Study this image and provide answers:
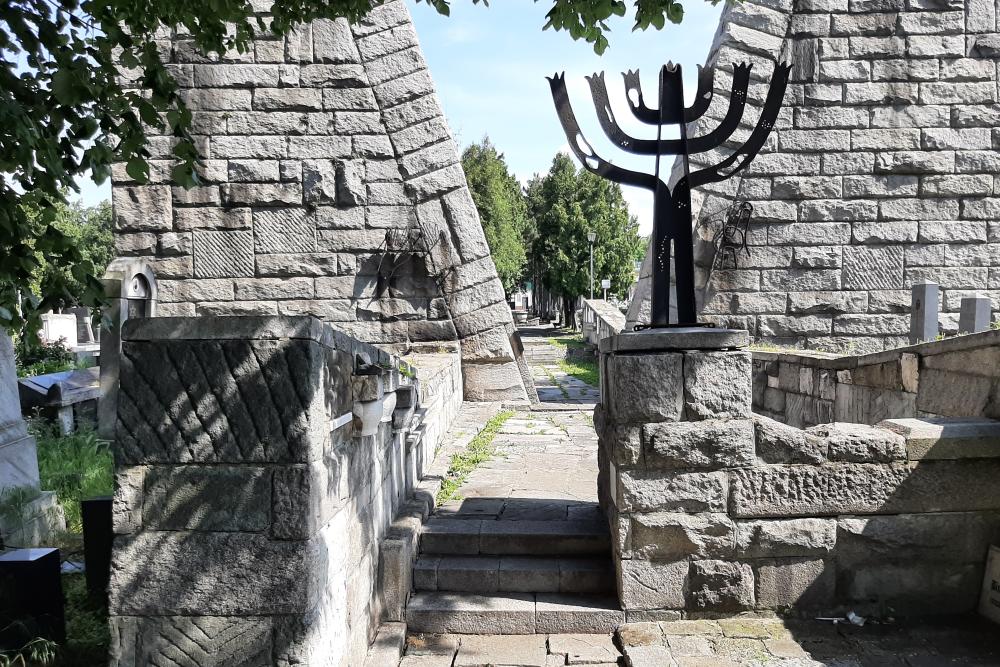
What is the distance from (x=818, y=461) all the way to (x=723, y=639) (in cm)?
98

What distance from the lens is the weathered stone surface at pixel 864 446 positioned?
11.4 feet

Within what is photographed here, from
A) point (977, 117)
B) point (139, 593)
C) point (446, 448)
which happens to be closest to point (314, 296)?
point (446, 448)

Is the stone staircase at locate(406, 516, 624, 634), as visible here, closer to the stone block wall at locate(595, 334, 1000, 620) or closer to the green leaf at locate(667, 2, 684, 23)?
the stone block wall at locate(595, 334, 1000, 620)

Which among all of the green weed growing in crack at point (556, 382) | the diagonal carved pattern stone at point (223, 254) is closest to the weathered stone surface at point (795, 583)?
the diagonal carved pattern stone at point (223, 254)

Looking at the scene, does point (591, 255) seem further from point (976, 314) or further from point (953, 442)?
point (953, 442)

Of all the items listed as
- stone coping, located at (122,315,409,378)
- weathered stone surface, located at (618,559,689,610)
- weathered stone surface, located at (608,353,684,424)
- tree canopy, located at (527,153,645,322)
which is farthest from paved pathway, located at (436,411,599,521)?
tree canopy, located at (527,153,645,322)

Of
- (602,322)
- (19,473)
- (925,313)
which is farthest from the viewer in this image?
(602,322)

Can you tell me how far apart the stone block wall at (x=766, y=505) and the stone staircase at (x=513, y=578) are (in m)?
0.23

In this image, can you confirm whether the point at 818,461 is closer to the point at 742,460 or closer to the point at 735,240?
the point at 742,460

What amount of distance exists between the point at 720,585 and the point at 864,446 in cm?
100

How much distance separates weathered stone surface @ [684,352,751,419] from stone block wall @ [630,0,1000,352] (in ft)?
17.1

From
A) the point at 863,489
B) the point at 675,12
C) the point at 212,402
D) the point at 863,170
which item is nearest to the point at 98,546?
the point at 212,402

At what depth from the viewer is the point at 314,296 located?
868 cm

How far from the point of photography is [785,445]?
345 centimetres
